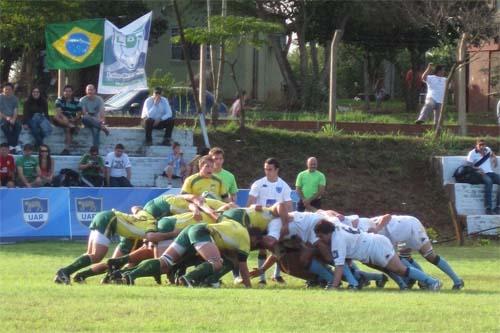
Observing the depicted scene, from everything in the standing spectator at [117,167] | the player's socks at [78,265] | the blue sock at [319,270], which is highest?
the standing spectator at [117,167]

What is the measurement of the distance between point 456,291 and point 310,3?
109 ft

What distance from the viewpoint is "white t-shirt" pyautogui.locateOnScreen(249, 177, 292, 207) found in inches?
674

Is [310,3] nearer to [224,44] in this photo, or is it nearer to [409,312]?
[224,44]

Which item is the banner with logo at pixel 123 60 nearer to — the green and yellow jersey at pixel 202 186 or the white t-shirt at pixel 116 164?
the white t-shirt at pixel 116 164

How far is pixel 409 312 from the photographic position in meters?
11.3

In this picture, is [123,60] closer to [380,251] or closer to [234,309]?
[380,251]

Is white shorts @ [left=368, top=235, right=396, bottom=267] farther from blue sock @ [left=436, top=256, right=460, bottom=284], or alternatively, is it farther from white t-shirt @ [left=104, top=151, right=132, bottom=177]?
white t-shirt @ [left=104, top=151, right=132, bottom=177]

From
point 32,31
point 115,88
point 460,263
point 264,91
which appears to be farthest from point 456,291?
point 264,91

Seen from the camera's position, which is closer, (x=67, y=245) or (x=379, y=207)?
(x=67, y=245)

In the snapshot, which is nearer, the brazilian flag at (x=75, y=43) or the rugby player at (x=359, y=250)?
the rugby player at (x=359, y=250)

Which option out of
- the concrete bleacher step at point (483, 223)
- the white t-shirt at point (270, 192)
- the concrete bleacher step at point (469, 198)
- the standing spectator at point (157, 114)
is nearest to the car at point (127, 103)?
the standing spectator at point (157, 114)

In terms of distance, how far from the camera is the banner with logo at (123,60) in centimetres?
2897

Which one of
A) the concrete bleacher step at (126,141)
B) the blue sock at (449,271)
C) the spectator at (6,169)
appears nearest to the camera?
the blue sock at (449,271)

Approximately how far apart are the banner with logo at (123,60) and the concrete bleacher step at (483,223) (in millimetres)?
9188
